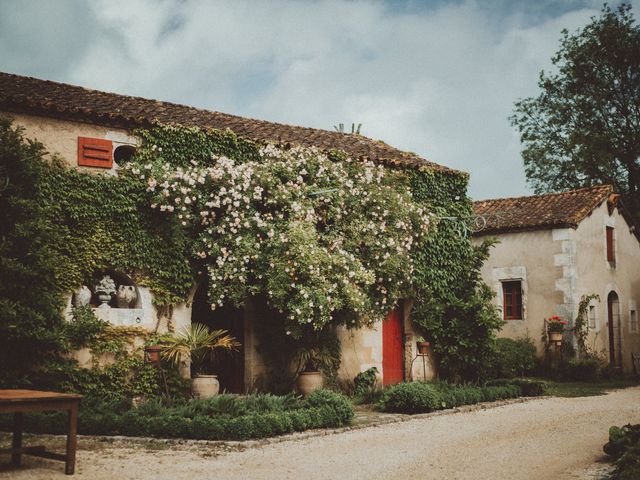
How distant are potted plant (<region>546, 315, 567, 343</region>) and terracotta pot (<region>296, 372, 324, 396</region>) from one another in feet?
29.1

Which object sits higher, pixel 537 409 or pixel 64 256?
pixel 64 256

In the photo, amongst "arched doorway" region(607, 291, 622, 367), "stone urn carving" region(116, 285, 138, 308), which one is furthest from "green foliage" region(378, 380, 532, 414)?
"arched doorway" region(607, 291, 622, 367)

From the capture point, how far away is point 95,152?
11.7 meters

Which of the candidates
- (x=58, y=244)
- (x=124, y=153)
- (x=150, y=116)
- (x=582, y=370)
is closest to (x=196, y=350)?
(x=58, y=244)

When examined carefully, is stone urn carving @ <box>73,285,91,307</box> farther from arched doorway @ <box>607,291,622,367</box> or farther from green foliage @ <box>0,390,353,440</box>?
arched doorway @ <box>607,291,622,367</box>

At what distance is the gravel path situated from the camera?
6480mm

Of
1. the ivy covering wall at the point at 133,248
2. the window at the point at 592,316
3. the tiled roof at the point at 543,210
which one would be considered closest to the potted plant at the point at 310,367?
the ivy covering wall at the point at 133,248

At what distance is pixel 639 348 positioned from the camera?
22.4 m

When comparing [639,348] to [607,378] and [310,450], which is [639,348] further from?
[310,450]

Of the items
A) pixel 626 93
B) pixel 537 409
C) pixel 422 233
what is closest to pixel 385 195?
pixel 422 233

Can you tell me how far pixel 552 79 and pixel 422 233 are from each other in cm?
1799

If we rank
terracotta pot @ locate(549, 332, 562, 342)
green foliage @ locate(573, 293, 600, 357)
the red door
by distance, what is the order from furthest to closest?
green foliage @ locate(573, 293, 600, 357) < terracotta pot @ locate(549, 332, 562, 342) < the red door

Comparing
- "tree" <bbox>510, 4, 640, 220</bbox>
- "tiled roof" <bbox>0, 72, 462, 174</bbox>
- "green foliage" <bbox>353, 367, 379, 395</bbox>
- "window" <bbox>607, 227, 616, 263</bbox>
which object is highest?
"tree" <bbox>510, 4, 640, 220</bbox>

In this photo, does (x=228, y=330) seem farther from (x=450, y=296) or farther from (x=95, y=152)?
(x=450, y=296)
